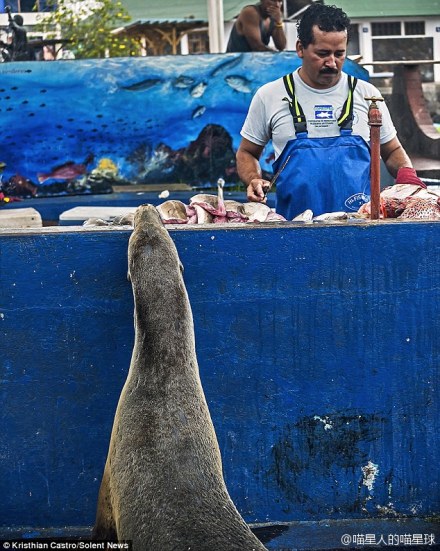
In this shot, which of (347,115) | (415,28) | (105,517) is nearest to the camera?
(105,517)

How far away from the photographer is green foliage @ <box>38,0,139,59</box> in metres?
18.5

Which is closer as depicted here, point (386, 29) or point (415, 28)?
point (386, 29)

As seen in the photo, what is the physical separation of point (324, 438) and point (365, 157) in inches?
84.5

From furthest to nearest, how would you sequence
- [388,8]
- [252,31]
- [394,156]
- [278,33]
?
[388,8]
[278,33]
[252,31]
[394,156]

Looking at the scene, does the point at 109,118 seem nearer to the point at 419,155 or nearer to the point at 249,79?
the point at 249,79

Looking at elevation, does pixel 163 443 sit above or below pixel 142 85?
below

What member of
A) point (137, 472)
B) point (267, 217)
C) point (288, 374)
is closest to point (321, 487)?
point (288, 374)

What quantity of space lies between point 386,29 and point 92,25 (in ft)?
33.6

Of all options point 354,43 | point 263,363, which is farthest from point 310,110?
point 354,43

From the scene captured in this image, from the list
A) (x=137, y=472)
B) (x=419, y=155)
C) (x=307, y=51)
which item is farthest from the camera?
(x=419, y=155)

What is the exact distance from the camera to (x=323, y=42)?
19.1 feet

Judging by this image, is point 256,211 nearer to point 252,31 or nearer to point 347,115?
point 347,115

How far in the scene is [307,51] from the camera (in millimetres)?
5938

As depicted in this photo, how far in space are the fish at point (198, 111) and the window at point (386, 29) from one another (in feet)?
48.7
